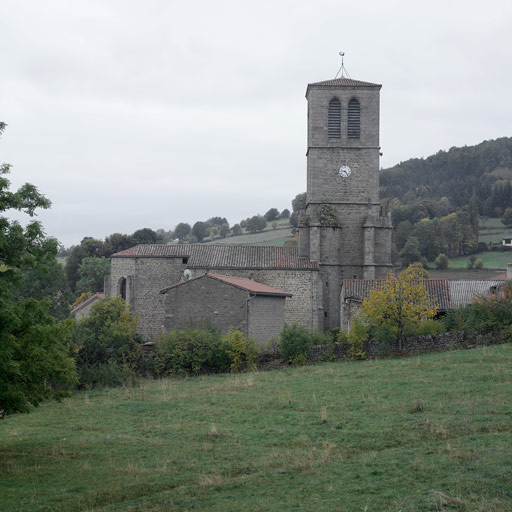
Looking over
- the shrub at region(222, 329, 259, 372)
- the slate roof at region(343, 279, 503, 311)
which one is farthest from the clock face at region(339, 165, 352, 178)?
the shrub at region(222, 329, 259, 372)

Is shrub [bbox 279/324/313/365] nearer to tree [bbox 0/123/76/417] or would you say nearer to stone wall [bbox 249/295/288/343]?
stone wall [bbox 249/295/288/343]

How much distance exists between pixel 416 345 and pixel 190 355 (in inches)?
389

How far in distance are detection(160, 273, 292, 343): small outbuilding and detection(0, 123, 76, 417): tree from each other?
2009cm

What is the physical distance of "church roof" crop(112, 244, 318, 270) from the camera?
44906 mm

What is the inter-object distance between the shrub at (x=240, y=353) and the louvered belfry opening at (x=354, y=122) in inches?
900

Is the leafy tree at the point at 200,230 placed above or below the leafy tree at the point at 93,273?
above

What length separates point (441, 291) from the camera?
3969cm

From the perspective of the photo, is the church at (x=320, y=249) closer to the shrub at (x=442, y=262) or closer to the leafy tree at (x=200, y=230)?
the shrub at (x=442, y=262)

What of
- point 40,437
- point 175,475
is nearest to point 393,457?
point 175,475

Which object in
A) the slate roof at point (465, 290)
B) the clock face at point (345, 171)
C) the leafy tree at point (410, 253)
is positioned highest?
the clock face at point (345, 171)

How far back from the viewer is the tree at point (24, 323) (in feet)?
41.7

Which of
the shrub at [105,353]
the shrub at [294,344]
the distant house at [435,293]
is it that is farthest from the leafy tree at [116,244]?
the shrub at [294,344]

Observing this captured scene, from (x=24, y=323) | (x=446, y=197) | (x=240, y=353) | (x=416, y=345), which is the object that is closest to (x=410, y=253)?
(x=446, y=197)

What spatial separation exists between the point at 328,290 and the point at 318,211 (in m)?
5.65
